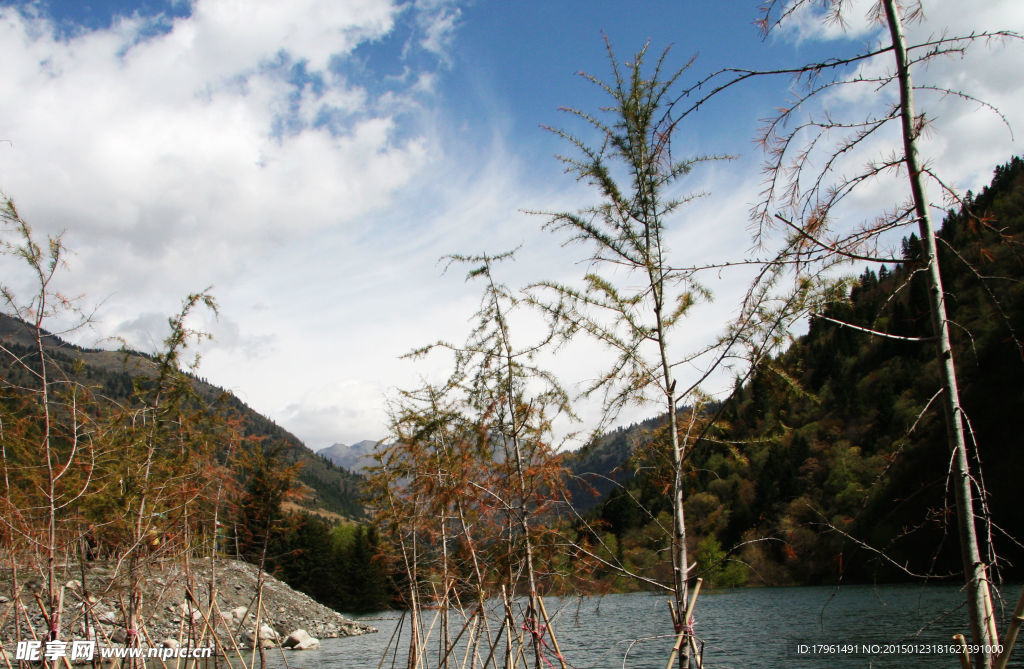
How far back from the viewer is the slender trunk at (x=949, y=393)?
8.25 ft

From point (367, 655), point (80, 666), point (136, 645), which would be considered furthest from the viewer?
point (367, 655)

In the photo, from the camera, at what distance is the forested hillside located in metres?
2.94

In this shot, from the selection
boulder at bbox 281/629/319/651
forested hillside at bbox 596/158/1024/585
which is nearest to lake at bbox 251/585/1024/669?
boulder at bbox 281/629/319/651

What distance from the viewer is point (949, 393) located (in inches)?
104

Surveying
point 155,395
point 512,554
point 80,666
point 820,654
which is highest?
point 155,395

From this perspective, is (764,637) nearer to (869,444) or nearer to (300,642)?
(300,642)

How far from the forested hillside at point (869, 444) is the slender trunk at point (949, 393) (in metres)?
0.08

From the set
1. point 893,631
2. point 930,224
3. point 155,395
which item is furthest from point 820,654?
point 930,224

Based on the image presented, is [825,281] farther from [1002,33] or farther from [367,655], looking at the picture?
[367,655]

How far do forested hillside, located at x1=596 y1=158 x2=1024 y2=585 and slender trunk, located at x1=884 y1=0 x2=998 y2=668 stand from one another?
8 cm

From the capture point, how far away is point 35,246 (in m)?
6.45

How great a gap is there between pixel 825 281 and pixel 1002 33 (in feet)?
4.14

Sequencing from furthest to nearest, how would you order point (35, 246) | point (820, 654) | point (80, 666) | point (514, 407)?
point (820, 654) → point (80, 666) → point (514, 407) → point (35, 246)

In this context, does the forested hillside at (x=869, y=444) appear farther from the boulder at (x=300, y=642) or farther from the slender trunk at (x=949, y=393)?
the boulder at (x=300, y=642)
